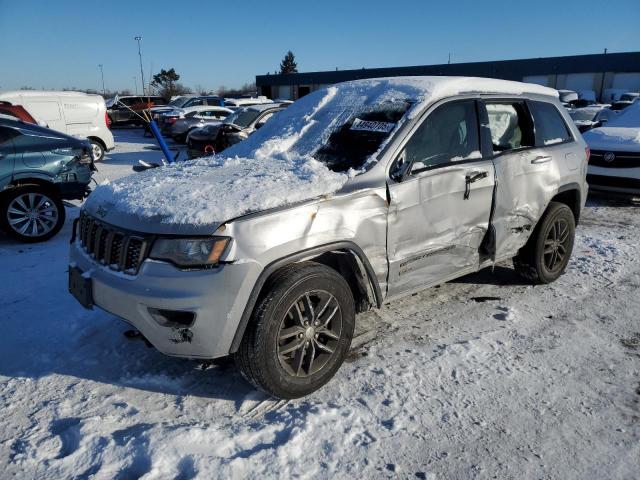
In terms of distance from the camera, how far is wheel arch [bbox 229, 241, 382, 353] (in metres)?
2.67

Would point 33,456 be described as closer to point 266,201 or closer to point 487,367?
point 266,201

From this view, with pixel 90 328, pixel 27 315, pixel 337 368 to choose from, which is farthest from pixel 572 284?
pixel 27 315

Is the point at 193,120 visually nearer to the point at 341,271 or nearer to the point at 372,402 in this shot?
the point at 341,271

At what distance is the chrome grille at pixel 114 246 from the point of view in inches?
107

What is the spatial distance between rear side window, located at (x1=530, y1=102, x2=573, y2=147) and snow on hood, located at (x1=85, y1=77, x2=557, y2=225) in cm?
17

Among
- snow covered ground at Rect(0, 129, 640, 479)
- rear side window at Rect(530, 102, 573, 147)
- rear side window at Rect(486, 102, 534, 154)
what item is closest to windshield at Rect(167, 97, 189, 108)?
snow covered ground at Rect(0, 129, 640, 479)

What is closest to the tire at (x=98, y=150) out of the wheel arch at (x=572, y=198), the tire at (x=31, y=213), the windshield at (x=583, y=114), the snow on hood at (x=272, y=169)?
the tire at (x=31, y=213)

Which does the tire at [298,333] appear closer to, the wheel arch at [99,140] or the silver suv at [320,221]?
the silver suv at [320,221]

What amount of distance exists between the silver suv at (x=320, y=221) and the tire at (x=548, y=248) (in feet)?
0.08

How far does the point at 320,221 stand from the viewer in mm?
2854

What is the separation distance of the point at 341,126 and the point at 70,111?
37.4ft

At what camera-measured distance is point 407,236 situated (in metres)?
3.30

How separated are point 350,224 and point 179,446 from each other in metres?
1.49

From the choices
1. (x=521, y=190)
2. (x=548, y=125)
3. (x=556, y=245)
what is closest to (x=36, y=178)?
(x=521, y=190)
